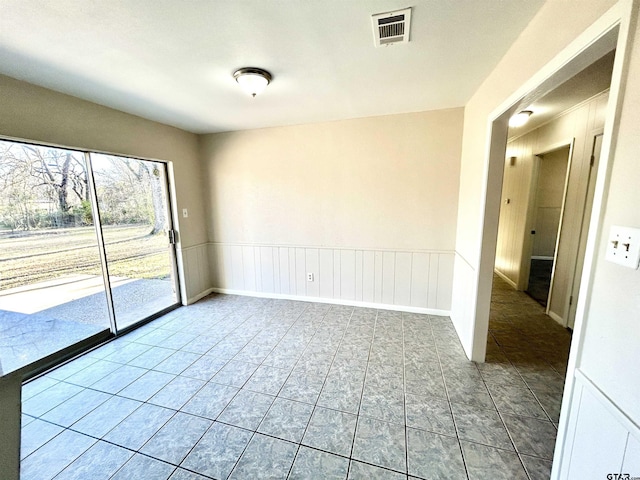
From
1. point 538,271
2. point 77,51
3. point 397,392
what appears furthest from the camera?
point 538,271

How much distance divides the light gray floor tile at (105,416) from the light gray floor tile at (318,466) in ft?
4.20

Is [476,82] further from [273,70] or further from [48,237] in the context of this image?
[48,237]

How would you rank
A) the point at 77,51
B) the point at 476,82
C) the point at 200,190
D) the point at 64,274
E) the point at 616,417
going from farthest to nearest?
the point at 200,190 → the point at 64,274 → the point at 476,82 → the point at 77,51 → the point at 616,417

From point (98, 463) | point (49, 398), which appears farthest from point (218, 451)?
point (49, 398)

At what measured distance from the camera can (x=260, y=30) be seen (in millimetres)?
1478

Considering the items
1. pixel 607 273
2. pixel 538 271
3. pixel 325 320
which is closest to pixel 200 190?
pixel 325 320

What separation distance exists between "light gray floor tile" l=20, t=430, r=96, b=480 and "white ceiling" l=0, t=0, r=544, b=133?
2.44 metres

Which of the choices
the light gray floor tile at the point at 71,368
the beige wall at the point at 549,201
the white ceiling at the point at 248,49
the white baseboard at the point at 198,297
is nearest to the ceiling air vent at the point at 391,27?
the white ceiling at the point at 248,49

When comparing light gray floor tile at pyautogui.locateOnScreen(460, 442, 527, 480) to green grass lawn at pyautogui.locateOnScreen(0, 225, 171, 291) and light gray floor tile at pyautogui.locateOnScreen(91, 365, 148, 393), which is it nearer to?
light gray floor tile at pyautogui.locateOnScreen(91, 365, 148, 393)

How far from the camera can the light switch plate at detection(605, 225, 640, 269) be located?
0.73 meters

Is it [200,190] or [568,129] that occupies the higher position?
[568,129]

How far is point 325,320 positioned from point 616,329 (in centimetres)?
253

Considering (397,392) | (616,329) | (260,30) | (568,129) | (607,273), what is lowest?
(397,392)

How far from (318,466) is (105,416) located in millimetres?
1534
